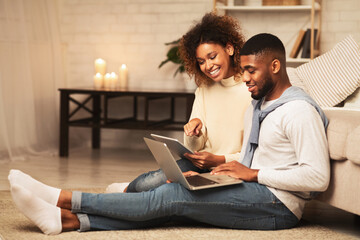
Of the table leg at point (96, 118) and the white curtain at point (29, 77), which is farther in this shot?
the table leg at point (96, 118)

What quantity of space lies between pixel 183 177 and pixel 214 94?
65 centimetres

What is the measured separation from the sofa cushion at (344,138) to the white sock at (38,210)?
977 millimetres

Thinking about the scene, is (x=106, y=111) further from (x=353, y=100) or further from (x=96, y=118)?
(x=353, y=100)

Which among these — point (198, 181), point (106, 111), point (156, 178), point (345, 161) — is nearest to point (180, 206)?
point (198, 181)

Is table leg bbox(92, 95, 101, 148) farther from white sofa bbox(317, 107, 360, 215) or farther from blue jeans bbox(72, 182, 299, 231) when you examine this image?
white sofa bbox(317, 107, 360, 215)

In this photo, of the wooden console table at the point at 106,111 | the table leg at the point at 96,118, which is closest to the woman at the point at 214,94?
the wooden console table at the point at 106,111

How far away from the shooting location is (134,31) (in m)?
4.62

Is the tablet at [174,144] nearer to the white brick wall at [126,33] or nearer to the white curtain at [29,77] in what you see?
the white curtain at [29,77]

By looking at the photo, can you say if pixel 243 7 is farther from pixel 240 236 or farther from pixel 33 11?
pixel 240 236

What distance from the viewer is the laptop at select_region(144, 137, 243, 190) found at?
1.83 m

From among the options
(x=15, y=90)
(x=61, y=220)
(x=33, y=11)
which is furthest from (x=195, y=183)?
(x=33, y=11)

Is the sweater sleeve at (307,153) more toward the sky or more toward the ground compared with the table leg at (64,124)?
more toward the sky

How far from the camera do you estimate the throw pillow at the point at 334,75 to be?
2.88 metres

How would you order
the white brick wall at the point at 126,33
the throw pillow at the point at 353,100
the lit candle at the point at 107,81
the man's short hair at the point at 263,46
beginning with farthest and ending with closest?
the white brick wall at the point at 126,33 < the lit candle at the point at 107,81 < the throw pillow at the point at 353,100 < the man's short hair at the point at 263,46
